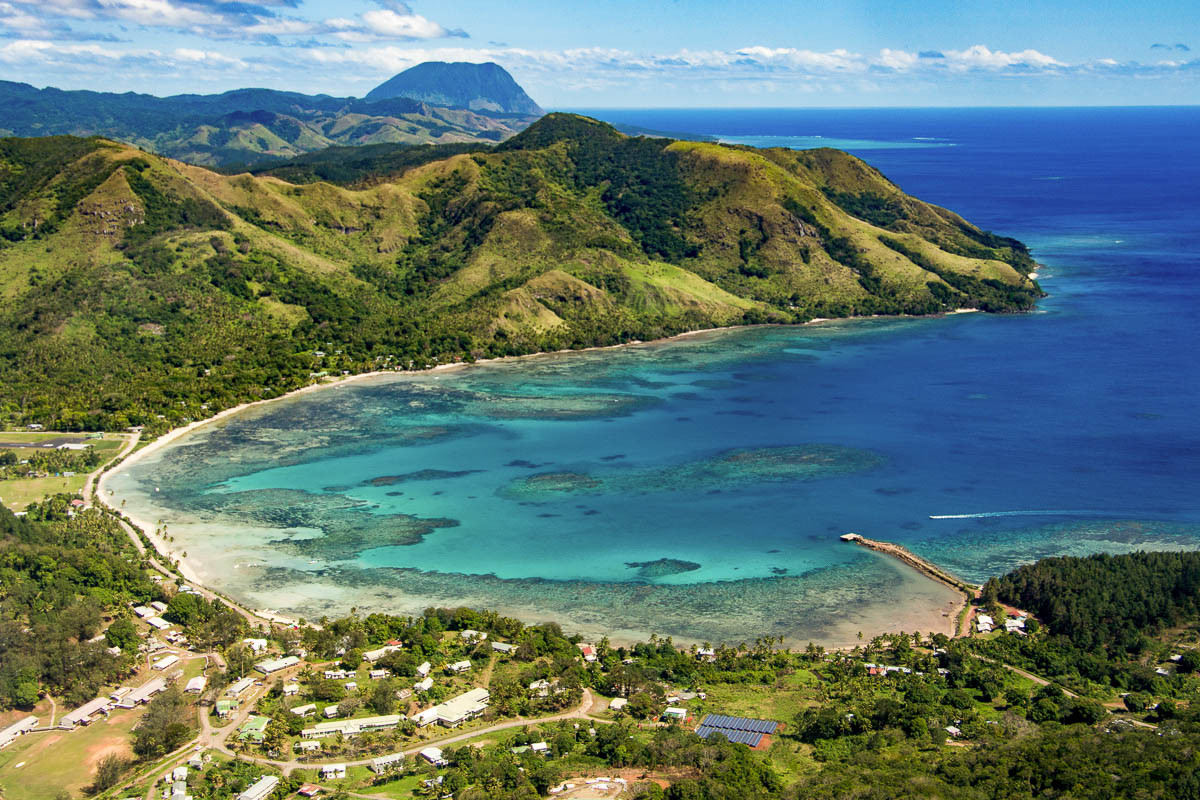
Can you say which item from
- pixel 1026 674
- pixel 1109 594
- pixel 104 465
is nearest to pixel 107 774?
pixel 1026 674

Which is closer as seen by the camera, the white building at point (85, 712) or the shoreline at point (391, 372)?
the white building at point (85, 712)

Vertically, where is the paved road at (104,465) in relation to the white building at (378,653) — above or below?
above

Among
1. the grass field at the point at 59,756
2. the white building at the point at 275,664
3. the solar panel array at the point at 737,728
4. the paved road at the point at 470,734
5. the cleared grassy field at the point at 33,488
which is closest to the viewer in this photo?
the grass field at the point at 59,756

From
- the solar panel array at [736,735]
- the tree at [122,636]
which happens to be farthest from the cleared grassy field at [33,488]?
the solar panel array at [736,735]

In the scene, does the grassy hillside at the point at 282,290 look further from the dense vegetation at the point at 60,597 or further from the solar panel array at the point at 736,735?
the solar panel array at the point at 736,735

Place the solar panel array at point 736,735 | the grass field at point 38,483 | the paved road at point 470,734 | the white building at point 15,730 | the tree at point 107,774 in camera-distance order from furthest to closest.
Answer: the grass field at point 38,483
the white building at point 15,730
the solar panel array at point 736,735
the paved road at point 470,734
the tree at point 107,774

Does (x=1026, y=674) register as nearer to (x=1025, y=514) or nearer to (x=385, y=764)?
(x=1025, y=514)
